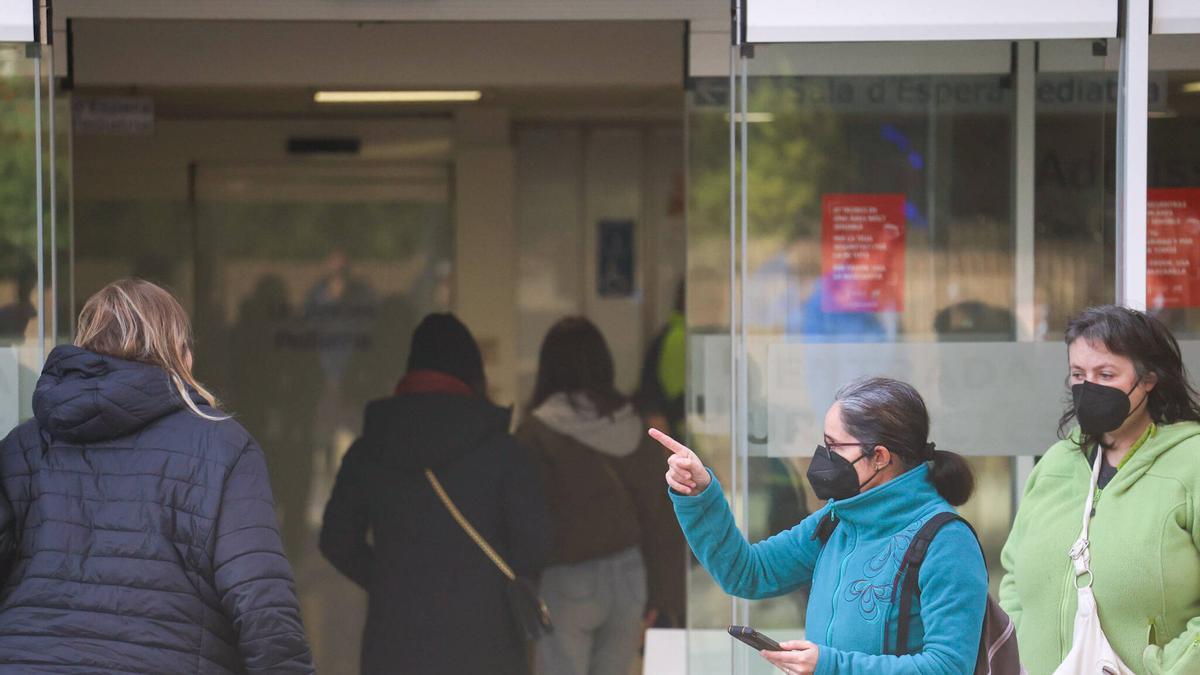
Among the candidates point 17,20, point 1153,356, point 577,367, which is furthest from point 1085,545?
point 17,20

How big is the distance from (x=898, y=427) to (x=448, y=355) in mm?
2480

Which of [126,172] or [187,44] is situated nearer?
[187,44]

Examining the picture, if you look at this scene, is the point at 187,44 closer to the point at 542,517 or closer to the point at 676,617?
the point at 542,517

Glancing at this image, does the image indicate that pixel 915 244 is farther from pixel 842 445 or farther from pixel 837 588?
pixel 837 588

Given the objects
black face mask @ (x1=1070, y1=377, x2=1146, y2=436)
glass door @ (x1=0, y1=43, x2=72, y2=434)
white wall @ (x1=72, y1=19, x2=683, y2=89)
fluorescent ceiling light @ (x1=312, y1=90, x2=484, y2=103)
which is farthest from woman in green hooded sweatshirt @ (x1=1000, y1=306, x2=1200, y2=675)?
fluorescent ceiling light @ (x1=312, y1=90, x2=484, y2=103)

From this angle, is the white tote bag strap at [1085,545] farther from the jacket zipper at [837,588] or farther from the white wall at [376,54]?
the white wall at [376,54]

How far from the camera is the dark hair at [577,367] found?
5820 millimetres

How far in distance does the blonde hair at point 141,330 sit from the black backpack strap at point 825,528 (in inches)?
50.0

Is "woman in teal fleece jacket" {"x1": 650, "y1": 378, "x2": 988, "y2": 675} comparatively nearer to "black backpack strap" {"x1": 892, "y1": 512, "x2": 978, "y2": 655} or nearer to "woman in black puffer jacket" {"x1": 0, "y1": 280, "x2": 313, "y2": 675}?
"black backpack strap" {"x1": 892, "y1": 512, "x2": 978, "y2": 655}

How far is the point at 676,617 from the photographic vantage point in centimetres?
737

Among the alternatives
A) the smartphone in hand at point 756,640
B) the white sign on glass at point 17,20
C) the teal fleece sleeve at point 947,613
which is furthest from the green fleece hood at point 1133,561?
the white sign on glass at point 17,20

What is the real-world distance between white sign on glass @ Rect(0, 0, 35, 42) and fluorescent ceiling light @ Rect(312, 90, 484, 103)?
3.92 metres

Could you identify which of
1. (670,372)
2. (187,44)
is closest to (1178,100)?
(670,372)

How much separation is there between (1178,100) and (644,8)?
188cm
